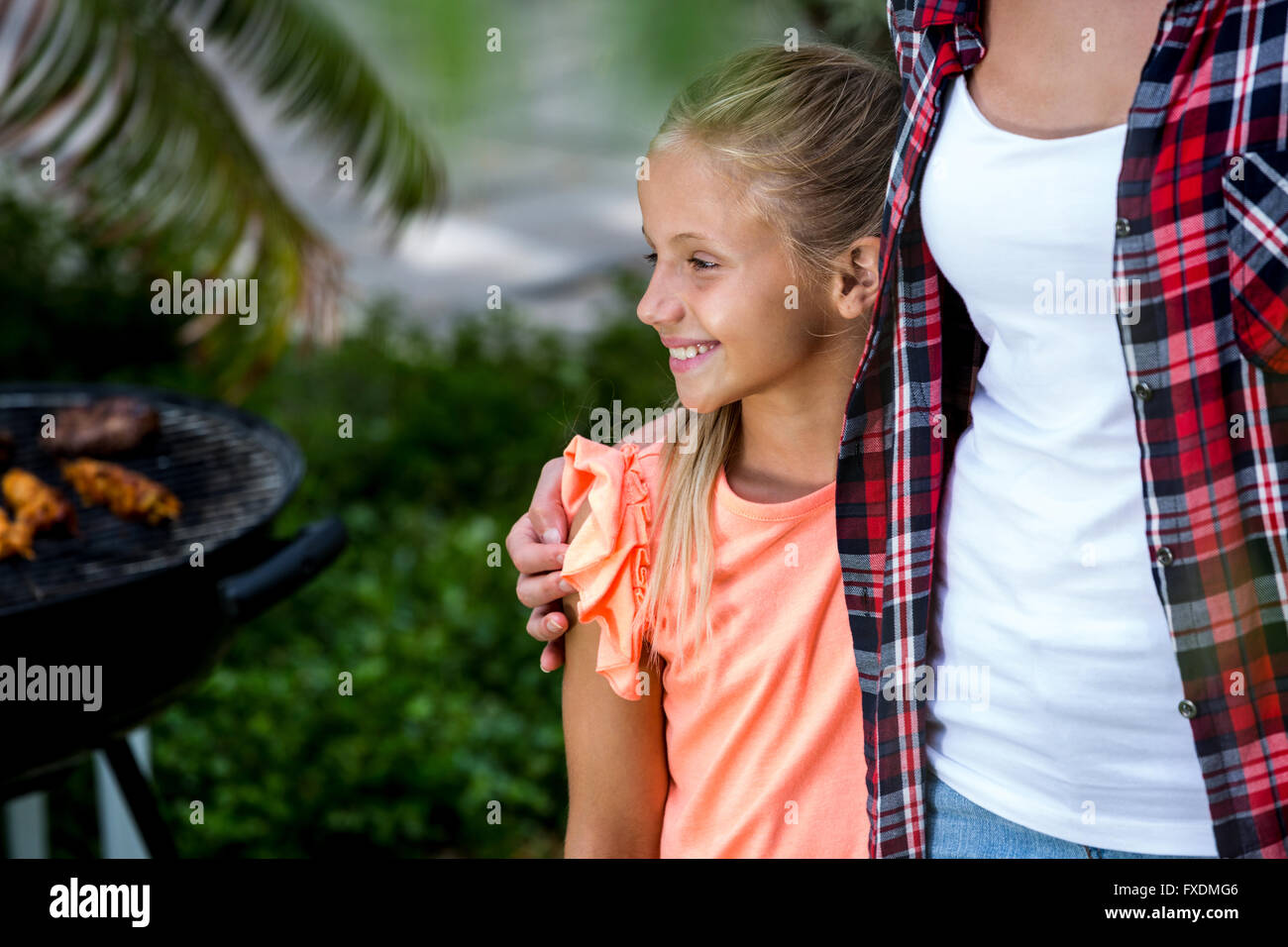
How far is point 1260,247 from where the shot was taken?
0.90 m

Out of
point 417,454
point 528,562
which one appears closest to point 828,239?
point 528,562

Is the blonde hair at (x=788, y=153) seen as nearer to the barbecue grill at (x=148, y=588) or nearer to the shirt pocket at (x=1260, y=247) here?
the shirt pocket at (x=1260, y=247)

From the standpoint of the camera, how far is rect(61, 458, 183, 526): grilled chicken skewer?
2055 mm

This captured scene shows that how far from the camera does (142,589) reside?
5.61ft

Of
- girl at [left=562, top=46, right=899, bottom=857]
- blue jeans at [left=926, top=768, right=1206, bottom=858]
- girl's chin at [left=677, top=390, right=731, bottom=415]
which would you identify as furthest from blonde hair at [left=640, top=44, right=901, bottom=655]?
blue jeans at [left=926, top=768, right=1206, bottom=858]

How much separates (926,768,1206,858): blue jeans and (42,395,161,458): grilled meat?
1621 millimetres

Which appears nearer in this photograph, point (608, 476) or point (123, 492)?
point (608, 476)

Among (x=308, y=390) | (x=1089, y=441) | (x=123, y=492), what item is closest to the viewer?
(x=1089, y=441)

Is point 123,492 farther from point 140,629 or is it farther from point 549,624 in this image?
point 549,624

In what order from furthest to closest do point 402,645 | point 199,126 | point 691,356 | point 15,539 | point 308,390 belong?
point 308,390, point 402,645, point 199,126, point 15,539, point 691,356

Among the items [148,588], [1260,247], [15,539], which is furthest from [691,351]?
[15,539]

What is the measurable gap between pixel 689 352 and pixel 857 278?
0.18 m

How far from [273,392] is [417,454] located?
25.8 inches

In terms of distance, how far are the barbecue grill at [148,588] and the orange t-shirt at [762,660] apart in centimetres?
71
